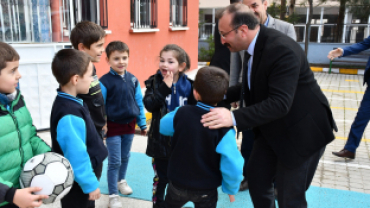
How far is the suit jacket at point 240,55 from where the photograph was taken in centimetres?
347

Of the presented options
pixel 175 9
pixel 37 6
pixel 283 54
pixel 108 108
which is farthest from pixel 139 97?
pixel 175 9

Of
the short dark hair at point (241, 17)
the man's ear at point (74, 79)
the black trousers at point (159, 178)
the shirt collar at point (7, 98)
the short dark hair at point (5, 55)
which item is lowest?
the black trousers at point (159, 178)

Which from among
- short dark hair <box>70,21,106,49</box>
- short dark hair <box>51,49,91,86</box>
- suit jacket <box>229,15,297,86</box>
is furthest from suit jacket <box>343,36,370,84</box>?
short dark hair <box>51,49,91,86</box>

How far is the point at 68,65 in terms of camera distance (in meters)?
2.09

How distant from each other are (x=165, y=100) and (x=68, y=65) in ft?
2.72

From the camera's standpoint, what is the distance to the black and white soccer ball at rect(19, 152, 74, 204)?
1835 millimetres

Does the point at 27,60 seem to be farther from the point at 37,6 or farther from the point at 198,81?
the point at 198,81

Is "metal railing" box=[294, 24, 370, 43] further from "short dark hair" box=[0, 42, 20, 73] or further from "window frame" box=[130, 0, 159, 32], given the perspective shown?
"short dark hair" box=[0, 42, 20, 73]

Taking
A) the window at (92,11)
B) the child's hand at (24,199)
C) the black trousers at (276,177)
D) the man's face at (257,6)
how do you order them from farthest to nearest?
the window at (92,11)
the man's face at (257,6)
the black trousers at (276,177)
the child's hand at (24,199)

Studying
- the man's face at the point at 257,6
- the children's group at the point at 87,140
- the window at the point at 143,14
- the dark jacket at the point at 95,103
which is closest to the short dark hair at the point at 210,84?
the children's group at the point at 87,140

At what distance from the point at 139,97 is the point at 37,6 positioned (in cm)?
→ 299

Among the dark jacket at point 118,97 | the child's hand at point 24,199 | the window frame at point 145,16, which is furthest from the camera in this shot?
the window frame at point 145,16

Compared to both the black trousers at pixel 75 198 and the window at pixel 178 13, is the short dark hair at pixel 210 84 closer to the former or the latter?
the black trousers at pixel 75 198

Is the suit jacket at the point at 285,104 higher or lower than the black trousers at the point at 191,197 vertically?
higher
